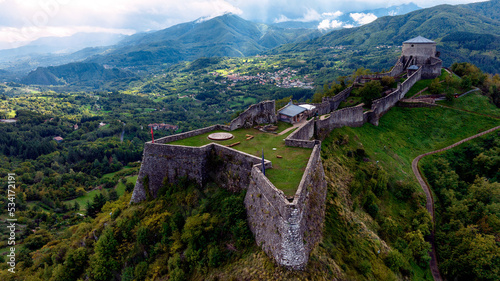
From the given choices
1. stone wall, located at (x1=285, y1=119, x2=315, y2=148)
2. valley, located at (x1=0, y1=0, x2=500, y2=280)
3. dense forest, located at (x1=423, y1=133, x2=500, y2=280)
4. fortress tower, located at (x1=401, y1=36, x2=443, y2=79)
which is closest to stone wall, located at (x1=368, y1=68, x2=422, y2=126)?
valley, located at (x1=0, y1=0, x2=500, y2=280)

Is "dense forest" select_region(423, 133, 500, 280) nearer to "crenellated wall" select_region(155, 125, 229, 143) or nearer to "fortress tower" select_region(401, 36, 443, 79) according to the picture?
"fortress tower" select_region(401, 36, 443, 79)

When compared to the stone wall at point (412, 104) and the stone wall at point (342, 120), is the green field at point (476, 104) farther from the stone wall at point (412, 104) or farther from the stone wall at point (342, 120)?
the stone wall at point (342, 120)

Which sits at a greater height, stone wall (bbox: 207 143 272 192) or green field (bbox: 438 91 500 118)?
stone wall (bbox: 207 143 272 192)

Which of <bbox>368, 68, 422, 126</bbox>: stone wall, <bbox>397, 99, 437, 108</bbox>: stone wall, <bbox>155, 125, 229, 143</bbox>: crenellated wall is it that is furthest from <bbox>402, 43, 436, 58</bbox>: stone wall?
<bbox>155, 125, 229, 143</bbox>: crenellated wall

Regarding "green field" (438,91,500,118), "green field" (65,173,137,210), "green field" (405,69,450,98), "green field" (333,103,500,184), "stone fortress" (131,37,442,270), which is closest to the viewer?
"stone fortress" (131,37,442,270)

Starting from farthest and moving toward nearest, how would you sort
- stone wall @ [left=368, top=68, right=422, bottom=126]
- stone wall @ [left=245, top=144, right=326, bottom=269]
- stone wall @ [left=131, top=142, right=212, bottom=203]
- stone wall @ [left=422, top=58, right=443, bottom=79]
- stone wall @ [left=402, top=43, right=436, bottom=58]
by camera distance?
stone wall @ [left=402, top=43, right=436, bottom=58]
stone wall @ [left=422, top=58, right=443, bottom=79]
stone wall @ [left=368, top=68, right=422, bottom=126]
stone wall @ [left=131, top=142, right=212, bottom=203]
stone wall @ [left=245, top=144, right=326, bottom=269]

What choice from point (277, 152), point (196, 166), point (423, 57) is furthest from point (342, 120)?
point (423, 57)

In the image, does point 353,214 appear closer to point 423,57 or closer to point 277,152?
point 277,152

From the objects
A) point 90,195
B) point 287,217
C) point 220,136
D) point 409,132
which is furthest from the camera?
point 90,195

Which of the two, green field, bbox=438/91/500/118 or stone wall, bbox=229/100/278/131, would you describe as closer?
stone wall, bbox=229/100/278/131

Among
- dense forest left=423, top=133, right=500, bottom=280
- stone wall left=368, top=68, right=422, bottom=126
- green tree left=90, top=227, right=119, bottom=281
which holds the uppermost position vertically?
stone wall left=368, top=68, right=422, bottom=126
